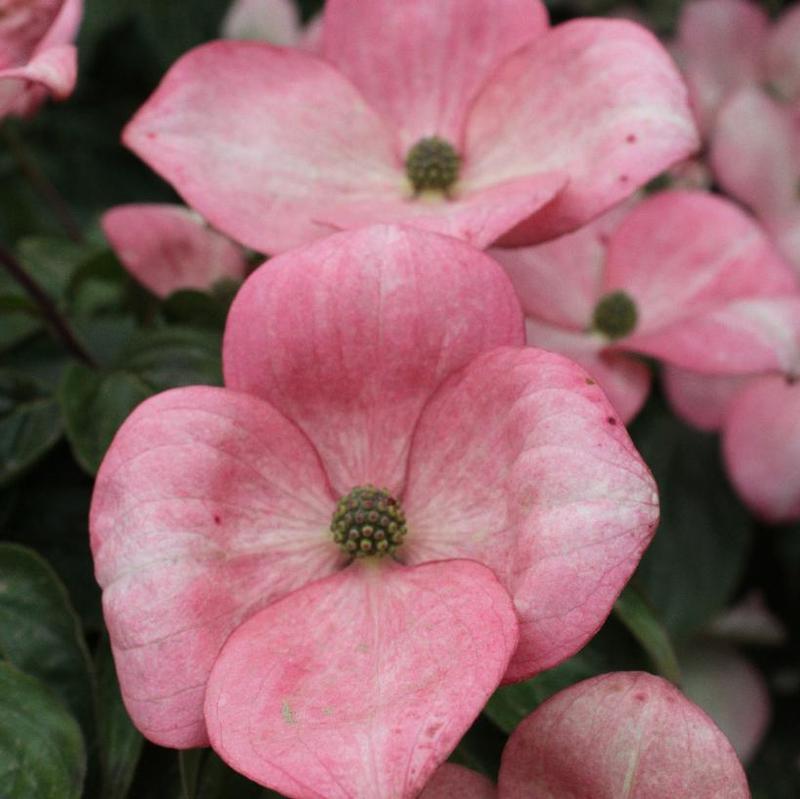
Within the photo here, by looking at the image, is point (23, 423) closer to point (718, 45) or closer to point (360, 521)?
point (360, 521)

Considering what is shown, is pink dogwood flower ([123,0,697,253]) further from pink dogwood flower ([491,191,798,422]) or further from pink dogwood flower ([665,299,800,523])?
pink dogwood flower ([665,299,800,523])

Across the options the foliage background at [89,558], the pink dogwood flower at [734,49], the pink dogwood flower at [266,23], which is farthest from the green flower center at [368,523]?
the pink dogwood flower at [734,49]

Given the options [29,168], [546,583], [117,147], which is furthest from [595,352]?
[117,147]

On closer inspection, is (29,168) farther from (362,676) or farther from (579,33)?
(362,676)

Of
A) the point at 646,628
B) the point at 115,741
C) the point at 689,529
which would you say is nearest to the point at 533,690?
the point at 646,628

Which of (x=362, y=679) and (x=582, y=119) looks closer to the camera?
(x=362, y=679)

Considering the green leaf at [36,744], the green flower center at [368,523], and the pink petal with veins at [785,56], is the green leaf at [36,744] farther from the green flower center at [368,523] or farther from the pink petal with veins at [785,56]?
the pink petal with veins at [785,56]
